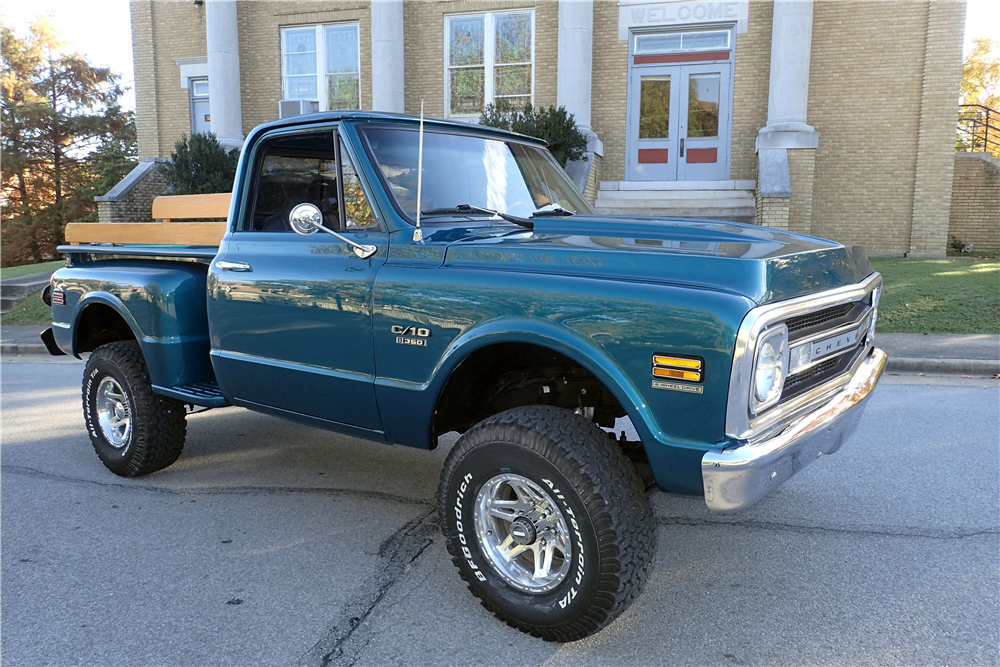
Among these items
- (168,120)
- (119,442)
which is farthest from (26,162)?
(119,442)

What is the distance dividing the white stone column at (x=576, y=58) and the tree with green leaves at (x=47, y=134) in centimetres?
2246

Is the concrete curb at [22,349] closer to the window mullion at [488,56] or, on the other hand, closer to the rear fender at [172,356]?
the rear fender at [172,356]

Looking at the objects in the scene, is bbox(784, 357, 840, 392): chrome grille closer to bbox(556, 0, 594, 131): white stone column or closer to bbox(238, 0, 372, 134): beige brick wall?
bbox(556, 0, 594, 131): white stone column

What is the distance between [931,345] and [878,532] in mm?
5838

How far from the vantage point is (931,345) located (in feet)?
28.8

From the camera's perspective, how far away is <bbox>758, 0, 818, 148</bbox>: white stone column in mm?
15591

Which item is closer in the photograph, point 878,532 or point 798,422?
point 798,422

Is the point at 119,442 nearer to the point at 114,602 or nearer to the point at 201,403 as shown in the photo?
the point at 201,403

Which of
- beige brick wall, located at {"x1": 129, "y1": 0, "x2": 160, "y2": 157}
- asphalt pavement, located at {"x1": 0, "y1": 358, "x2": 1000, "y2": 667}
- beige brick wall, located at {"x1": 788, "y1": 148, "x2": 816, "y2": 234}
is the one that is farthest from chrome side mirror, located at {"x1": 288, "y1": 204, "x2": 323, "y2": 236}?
beige brick wall, located at {"x1": 129, "y1": 0, "x2": 160, "y2": 157}

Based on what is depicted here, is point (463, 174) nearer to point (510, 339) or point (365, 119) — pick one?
point (365, 119)

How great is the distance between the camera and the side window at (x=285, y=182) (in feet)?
13.3

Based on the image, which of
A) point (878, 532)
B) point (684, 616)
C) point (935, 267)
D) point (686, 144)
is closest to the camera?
point (684, 616)

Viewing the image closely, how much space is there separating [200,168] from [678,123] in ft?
36.1

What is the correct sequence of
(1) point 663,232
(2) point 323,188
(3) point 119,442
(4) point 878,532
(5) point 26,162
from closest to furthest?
1. (1) point 663,232
2. (4) point 878,532
3. (2) point 323,188
4. (3) point 119,442
5. (5) point 26,162
